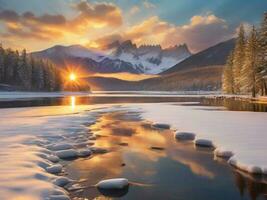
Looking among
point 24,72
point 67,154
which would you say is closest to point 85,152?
point 67,154

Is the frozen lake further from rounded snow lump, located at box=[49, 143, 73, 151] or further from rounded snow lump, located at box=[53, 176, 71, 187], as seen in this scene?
rounded snow lump, located at box=[53, 176, 71, 187]

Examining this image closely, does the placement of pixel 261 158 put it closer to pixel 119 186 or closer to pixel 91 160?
pixel 119 186

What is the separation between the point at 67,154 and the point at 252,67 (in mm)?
60391

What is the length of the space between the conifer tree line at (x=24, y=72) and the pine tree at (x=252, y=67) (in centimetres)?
8939

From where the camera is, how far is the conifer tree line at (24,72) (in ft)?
414

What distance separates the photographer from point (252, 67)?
66.6 metres

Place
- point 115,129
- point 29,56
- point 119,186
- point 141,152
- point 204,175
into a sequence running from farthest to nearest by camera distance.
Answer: point 29,56 → point 115,129 → point 141,152 → point 204,175 → point 119,186

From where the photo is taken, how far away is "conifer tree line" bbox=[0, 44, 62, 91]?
4968 inches

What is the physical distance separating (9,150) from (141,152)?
7070mm

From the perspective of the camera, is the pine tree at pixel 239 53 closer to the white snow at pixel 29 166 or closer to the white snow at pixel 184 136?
the white snow at pixel 184 136

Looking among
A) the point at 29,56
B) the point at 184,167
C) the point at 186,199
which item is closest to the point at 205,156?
the point at 184,167

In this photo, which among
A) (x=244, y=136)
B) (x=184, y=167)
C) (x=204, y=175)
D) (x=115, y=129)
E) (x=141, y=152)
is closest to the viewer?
(x=204, y=175)

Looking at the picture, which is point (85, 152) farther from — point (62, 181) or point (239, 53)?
point (239, 53)

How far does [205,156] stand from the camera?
51.4 ft
